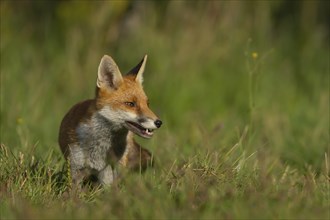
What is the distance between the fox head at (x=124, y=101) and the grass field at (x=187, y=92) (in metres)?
0.39

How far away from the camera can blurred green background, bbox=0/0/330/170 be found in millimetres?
10266

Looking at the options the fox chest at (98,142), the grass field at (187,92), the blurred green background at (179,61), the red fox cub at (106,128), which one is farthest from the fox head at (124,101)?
the blurred green background at (179,61)

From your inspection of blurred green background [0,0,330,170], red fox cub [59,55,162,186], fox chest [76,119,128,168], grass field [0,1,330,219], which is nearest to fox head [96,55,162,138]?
red fox cub [59,55,162,186]

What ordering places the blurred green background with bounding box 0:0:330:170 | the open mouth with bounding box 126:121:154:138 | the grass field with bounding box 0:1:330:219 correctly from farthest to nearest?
the blurred green background with bounding box 0:0:330:170
the open mouth with bounding box 126:121:154:138
the grass field with bounding box 0:1:330:219

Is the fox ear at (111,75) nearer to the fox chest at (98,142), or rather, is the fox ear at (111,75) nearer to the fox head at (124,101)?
the fox head at (124,101)

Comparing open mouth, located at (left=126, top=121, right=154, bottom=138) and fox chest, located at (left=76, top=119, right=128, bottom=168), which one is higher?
open mouth, located at (left=126, top=121, right=154, bottom=138)

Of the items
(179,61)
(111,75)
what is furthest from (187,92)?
(111,75)

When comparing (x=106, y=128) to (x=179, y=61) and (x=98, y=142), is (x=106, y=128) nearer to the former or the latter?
(x=98, y=142)

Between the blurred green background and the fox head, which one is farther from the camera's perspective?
the blurred green background

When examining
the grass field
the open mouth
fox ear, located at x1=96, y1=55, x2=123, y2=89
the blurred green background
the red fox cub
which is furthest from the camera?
the blurred green background

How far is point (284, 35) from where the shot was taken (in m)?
13.6

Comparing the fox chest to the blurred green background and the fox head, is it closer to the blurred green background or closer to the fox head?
the fox head

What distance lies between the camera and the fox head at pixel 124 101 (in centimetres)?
686

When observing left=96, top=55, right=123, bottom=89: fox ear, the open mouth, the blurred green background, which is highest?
left=96, top=55, right=123, bottom=89: fox ear
